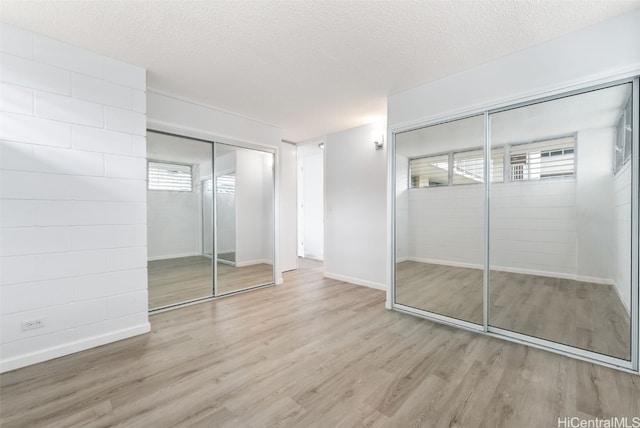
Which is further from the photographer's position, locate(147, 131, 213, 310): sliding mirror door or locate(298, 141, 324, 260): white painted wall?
locate(298, 141, 324, 260): white painted wall

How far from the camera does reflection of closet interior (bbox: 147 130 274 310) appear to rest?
11.7 ft

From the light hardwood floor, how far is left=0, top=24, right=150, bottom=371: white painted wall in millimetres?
281

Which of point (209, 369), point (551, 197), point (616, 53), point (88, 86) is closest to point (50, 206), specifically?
point (88, 86)

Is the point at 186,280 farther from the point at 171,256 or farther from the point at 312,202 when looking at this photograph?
the point at 312,202

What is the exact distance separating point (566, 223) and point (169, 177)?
4451 millimetres

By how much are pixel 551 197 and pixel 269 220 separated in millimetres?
3921

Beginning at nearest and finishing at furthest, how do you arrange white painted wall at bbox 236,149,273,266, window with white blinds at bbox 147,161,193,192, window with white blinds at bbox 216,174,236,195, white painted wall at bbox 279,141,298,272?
window with white blinds at bbox 147,161,193,192
window with white blinds at bbox 216,174,236,195
white painted wall at bbox 236,149,273,266
white painted wall at bbox 279,141,298,272

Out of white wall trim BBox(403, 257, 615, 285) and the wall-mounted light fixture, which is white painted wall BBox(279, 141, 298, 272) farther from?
white wall trim BBox(403, 257, 615, 285)

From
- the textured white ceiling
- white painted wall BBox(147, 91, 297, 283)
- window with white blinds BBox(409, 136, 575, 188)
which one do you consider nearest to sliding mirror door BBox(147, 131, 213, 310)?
white painted wall BBox(147, 91, 297, 283)

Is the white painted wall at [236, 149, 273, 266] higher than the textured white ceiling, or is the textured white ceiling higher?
the textured white ceiling

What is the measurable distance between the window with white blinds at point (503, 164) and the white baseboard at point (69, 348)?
3.52 m

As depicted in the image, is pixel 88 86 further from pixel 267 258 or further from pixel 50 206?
pixel 267 258

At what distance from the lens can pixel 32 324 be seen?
226 cm

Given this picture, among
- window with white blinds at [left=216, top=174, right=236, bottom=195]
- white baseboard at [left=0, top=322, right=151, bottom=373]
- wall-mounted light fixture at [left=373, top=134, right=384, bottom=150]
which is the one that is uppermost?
wall-mounted light fixture at [left=373, top=134, right=384, bottom=150]
